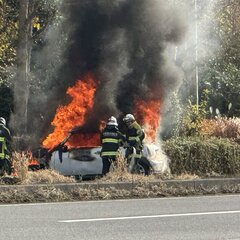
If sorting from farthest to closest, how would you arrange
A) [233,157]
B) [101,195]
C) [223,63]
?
1. [223,63]
2. [233,157]
3. [101,195]

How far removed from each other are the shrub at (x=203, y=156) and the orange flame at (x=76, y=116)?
1.98 metres

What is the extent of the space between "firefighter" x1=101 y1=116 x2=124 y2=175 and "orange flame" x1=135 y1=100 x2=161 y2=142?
2.85 m

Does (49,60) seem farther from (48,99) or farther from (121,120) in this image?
(121,120)

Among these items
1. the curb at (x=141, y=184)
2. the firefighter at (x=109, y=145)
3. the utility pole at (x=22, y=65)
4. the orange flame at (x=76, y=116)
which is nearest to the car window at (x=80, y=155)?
the orange flame at (x=76, y=116)

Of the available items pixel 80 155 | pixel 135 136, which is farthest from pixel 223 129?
pixel 80 155

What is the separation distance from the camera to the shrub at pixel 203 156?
51.8 ft

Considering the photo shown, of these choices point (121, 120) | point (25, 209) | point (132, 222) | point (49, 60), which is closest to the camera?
point (132, 222)

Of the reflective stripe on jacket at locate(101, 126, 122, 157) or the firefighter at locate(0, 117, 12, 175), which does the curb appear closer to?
the reflective stripe on jacket at locate(101, 126, 122, 157)

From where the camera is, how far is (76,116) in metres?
17.3

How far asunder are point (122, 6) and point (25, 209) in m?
9.49

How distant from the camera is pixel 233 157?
1622 centimetres

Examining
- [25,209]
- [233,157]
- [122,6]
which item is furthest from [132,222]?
[122,6]

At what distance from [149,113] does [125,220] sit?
8822mm

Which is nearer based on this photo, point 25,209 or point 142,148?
point 25,209
